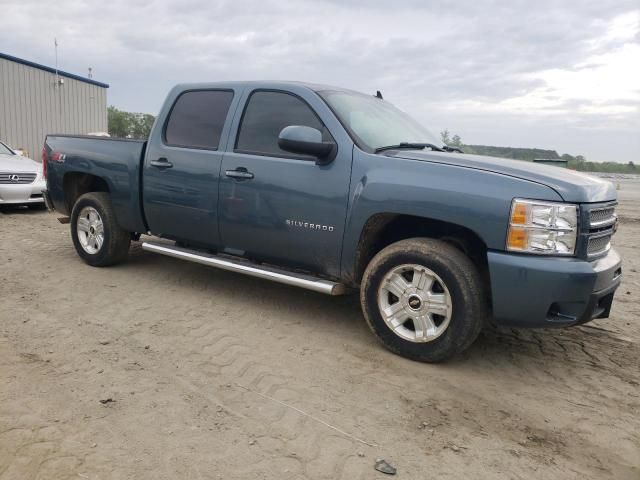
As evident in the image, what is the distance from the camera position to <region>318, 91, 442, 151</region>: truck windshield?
398 cm

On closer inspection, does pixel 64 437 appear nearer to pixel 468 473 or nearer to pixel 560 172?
pixel 468 473

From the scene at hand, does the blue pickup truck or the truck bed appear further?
the truck bed

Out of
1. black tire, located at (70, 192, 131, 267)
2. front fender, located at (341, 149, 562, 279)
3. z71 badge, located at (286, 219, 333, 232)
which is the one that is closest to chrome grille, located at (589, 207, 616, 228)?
front fender, located at (341, 149, 562, 279)

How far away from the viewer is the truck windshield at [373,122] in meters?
3.98

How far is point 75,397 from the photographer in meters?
2.90

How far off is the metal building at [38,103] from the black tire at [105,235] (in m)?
14.1

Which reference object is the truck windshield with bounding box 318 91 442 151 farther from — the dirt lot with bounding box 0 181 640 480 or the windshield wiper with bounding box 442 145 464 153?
the dirt lot with bounding box 0 181 640 480

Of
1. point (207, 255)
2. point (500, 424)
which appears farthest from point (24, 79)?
point (500, 424)

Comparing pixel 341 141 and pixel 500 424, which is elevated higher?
pixel 341 141

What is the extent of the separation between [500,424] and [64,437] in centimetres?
224

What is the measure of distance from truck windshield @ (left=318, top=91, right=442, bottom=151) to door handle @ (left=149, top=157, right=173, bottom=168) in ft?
5.22

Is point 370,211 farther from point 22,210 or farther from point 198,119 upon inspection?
point 22,210

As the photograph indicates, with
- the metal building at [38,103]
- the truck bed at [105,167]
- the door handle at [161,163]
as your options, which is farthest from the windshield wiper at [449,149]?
the metal building at [38,103]

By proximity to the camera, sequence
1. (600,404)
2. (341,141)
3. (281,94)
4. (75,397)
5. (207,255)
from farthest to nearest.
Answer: (207,255), (281,94), (341,141), (600,404), (75,397)
